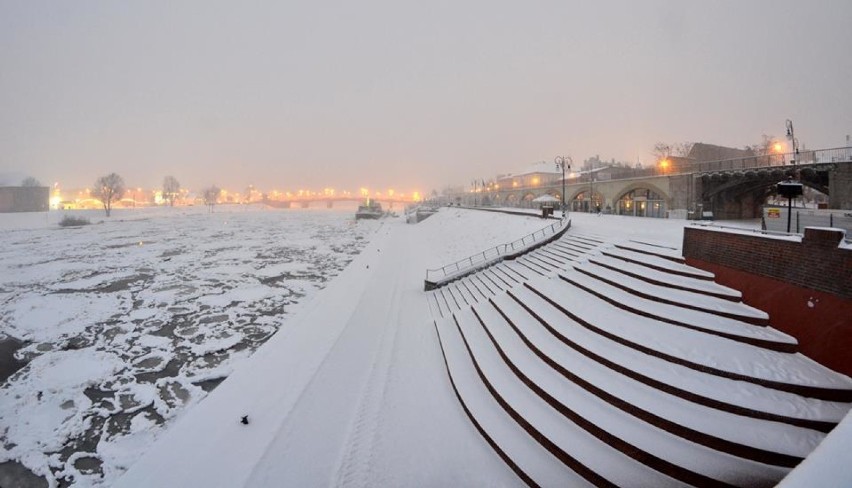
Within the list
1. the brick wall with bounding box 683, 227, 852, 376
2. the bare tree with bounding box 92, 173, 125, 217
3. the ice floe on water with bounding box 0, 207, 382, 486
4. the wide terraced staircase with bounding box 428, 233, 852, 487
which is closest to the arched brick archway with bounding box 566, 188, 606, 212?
the ice floe on water with bounding box 0, 207, 382, 486

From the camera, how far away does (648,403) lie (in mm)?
6109

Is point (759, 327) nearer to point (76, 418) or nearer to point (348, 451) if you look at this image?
point (348, 451)

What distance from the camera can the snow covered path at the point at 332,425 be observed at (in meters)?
6.43

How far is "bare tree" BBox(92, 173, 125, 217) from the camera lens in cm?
9312

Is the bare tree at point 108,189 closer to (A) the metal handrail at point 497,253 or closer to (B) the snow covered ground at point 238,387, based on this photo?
(B) the snow covered ground at point 238,387

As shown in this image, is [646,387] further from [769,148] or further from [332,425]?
[769,148]

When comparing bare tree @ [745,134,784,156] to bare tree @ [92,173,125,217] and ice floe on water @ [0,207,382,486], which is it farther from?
bare tree @ [92,173,125,217]

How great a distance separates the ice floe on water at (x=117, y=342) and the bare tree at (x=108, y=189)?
275 ft

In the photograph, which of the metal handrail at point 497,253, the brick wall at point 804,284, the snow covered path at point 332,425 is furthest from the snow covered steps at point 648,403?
the metal handrail at point 497,253

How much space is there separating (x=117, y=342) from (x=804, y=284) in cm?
2015

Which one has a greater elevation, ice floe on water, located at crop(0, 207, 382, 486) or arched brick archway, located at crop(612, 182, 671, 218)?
arched brick archway, located at crop(612, 182, 671, 218)

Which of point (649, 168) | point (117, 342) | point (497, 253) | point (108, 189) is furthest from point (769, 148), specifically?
point (108, 189)

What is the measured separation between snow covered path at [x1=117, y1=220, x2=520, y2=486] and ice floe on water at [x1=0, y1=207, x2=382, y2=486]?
1.17 metres

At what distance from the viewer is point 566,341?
→ 865 centimetres
